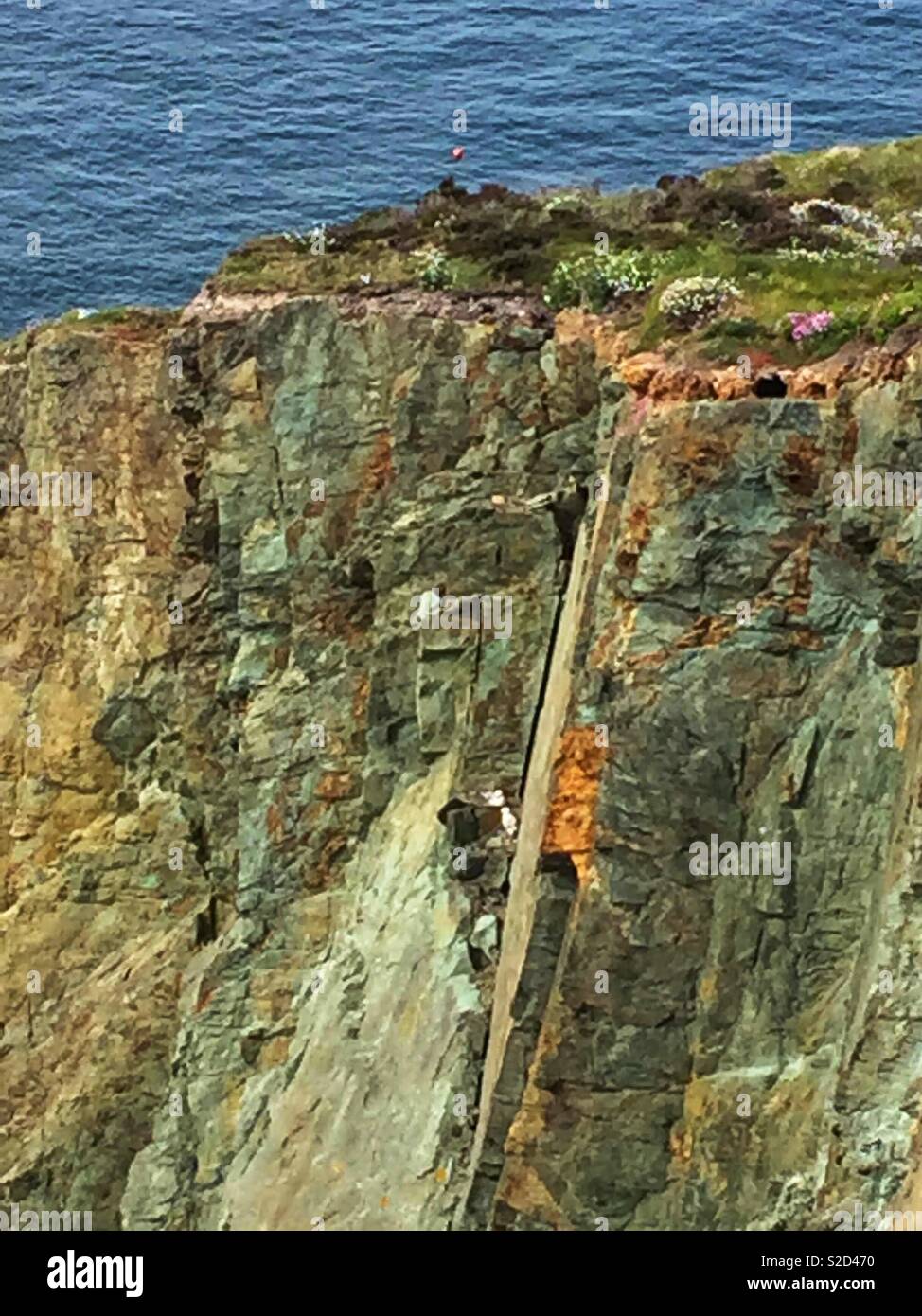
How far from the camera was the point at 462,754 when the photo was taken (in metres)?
29.5

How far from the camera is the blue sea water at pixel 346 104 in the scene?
167 feet

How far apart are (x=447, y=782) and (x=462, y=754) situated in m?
0.55

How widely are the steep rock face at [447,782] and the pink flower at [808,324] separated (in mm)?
1599

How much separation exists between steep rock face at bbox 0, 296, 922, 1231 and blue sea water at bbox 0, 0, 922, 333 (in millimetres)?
17998

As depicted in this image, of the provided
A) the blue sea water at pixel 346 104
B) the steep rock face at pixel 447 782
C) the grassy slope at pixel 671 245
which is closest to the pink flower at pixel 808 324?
the grassy slope at pixel 671 245

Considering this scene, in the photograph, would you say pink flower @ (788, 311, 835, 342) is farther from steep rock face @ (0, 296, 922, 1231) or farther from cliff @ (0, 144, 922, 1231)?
steep rock face @ (0, 296, 922, 1231)

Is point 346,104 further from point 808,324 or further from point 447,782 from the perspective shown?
point 808,324

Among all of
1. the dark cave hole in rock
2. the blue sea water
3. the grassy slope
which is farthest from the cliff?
the blue sea water

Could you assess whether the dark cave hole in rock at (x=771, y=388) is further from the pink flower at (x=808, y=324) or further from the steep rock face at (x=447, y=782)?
the pink flower at (x=808, y=324)

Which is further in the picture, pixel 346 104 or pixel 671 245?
pixel 346 104

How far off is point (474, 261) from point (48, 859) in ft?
47.6

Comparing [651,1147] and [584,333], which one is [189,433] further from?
[651,1147]

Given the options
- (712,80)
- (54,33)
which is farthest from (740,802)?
(54,33)

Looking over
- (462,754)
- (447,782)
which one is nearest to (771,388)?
(462,754)
